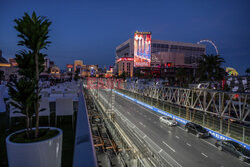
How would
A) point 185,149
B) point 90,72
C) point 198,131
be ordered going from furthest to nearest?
point 90,72
point 198,131
point 185,149

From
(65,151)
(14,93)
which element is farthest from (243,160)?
(14,93)

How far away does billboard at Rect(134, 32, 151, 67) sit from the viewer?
7294 centimetres

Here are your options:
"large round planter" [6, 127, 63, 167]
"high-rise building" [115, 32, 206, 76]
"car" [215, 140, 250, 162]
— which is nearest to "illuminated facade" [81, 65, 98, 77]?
"high-rise building" [115, 32, 206, 76]

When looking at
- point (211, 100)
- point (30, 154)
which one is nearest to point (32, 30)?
point (30, 154)

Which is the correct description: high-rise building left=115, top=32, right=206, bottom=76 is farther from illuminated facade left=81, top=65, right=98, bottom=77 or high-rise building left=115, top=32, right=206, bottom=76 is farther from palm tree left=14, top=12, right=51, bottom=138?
palm tree left=14, top=12, right=51, bottom=138

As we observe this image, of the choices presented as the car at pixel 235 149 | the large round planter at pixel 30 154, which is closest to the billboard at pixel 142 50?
the car at pixel 235 149

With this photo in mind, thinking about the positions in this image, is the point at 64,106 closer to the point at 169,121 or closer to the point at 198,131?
the point at 198,131

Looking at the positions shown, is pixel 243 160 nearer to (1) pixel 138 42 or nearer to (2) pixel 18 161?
(2) pixel 18 161

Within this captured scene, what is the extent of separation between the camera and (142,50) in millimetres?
72750

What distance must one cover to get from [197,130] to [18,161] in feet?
53.2

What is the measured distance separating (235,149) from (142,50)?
2531 inches

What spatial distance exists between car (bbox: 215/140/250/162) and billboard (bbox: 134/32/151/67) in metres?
61.6

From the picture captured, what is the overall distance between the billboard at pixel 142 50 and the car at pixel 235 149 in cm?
6157

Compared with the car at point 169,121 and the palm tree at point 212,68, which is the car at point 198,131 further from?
the palm tree at point 212,68
